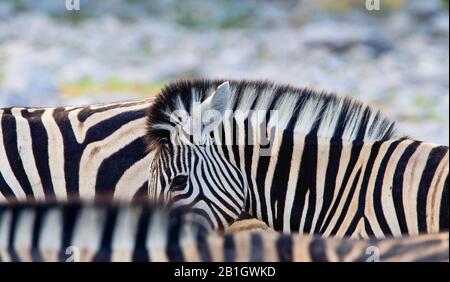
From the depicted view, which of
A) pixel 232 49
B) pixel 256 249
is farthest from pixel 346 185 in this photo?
pixel 232 49

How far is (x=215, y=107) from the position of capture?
4.14 m

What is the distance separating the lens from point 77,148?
4.60 m

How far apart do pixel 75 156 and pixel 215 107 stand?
757 millimetres

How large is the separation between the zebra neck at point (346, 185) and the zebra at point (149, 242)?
101 cm

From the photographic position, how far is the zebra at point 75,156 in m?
4.54

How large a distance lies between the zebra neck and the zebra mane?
7 cm

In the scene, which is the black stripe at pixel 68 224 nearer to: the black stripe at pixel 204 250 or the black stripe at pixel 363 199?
the black stripe at pixel 204 250

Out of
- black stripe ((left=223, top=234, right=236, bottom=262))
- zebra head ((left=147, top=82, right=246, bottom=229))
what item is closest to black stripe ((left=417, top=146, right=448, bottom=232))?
zebra head ((left=147, top=82, right=246, bottom=229))

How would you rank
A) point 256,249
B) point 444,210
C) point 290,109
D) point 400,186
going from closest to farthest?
point 256,249
point 444,210
point 400,186
point 290,109

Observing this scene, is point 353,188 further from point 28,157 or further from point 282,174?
point 28,157

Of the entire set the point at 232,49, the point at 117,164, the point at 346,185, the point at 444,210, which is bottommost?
the point at 444,210

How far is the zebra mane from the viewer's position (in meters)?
4.17

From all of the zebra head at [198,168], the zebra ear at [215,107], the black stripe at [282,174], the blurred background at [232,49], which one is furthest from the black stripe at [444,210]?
the blurred background at [232,49]
